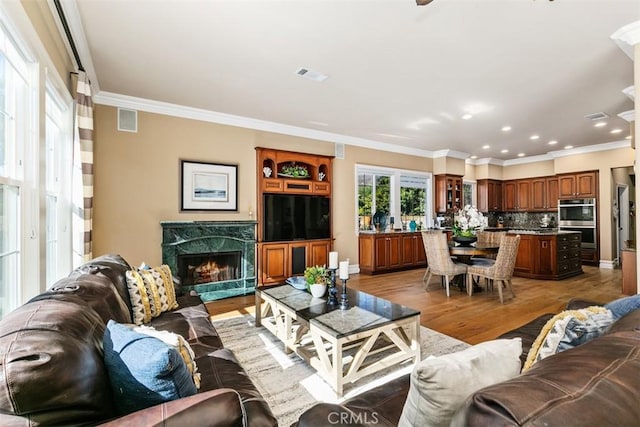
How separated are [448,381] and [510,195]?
378 inches

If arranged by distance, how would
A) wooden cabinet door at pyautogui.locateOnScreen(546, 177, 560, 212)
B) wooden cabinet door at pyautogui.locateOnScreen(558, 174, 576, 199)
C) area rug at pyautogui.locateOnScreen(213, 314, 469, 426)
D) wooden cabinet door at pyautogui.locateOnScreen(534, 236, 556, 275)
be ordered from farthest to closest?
wooden cabinet door at pyautogui.locateOnScreen(546, 177, 560, 212) < wooden cabinet door at pyautogui.locateOnScreen(558, 174, 576, 199) < wooden cabinet door at pyautogui.locateOnScreen(534, 236, 556, 275) < area rug at pyautogui.locateOnScreen(213, 314, 469, 426)

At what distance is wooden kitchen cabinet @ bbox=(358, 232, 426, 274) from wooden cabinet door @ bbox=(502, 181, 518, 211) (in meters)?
3.99

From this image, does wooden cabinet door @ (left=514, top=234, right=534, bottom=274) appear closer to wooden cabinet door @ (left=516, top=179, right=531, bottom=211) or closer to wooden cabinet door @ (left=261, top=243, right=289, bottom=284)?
wooden cabinet door @ (left=516, top=179, right=531, bottom=211)

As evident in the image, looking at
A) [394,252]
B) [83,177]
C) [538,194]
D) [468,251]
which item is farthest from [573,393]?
[538,194]

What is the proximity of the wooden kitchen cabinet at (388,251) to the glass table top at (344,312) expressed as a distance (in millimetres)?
3136

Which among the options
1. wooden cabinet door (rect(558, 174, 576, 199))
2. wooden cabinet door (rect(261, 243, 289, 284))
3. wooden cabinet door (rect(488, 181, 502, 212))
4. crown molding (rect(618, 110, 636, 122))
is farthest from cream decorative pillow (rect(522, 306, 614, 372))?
wooden cabinet door (rect(488, 181, 502, 212))

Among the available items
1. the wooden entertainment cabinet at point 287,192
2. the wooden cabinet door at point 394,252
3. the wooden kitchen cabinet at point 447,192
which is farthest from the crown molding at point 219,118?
the wooden cabinet door at point 394,252

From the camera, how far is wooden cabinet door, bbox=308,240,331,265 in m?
5.38

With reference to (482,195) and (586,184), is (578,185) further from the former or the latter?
(482,195)

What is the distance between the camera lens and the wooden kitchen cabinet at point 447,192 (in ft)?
24.3

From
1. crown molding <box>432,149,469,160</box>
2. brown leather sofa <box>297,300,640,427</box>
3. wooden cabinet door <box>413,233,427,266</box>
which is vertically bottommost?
wooden cabinet door <box>413,233,427,266</box>

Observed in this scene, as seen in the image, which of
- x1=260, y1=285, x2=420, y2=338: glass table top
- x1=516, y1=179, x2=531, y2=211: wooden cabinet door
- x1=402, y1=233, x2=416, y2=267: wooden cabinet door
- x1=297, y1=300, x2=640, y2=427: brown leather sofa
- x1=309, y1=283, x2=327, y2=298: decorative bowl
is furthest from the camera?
x1=516, y1=179, x2=531, y2=211: wooden cabinet door

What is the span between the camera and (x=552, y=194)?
7.80 metres

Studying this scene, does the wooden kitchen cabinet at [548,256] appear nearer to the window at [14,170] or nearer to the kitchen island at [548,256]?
the kitchen island at [548,256]
